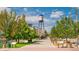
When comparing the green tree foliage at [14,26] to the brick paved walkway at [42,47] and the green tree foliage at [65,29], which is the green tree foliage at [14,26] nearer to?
the brick paved walkway at [42,47]

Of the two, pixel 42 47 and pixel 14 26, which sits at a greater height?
pixel 14 26

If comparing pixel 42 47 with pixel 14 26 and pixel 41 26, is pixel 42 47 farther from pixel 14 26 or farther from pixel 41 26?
pixel 14 26

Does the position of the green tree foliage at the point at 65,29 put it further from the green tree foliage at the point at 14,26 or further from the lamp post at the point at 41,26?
the green tree foliage at the point at 14,26

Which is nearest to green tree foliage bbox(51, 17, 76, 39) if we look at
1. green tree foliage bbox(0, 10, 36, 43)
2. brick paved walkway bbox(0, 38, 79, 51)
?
brick paved walkway bbox(0, 38, 79, 51)

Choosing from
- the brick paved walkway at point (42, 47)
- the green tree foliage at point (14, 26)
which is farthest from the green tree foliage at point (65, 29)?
the green tree foliage at point (14, 26)

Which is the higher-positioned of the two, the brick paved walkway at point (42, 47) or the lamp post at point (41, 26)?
the lamp post at point (41, 26)

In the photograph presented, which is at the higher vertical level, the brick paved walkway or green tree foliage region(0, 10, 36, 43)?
green tree foliage region(0, 10, 36, 43)

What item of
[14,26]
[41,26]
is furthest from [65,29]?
[14,26]

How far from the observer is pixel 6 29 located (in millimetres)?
2387

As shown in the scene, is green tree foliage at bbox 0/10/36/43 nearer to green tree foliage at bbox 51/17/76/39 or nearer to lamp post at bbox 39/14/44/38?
lamp post at bbox 39/14/44/38
